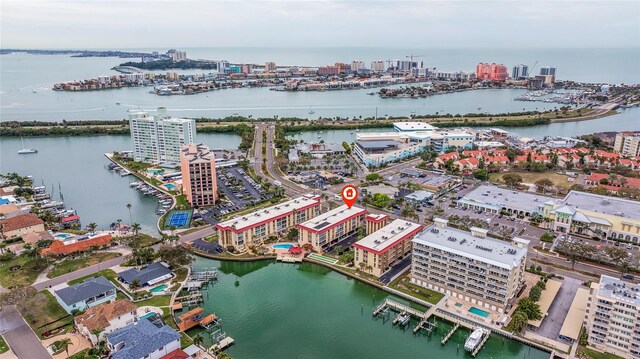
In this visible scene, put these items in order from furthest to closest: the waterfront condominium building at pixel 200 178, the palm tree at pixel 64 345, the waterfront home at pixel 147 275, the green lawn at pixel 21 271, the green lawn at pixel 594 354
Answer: the waterfront condominium building at pixel 200 178, the green lawn at pixel 21 271, the waterfront home at pixel 147 275, the green lawn at pixel 594 354, the palm tree at pixel 64 345

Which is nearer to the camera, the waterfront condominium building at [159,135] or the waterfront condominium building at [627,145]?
the waterfront condominium building at [159,135]

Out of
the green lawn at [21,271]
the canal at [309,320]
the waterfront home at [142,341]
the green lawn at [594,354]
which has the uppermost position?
the waterfront home at [142,341]

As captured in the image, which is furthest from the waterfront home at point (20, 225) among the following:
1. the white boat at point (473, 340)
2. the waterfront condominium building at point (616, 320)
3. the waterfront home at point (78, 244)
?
the waterfront condominium building at point (616, 320)

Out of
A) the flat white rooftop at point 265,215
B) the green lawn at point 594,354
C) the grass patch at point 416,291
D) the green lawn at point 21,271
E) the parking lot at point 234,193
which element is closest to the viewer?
the green lawn at point 594,354

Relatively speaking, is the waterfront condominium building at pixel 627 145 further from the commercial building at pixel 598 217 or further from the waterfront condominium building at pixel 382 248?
the waterfront condominium building at pixel 382 248

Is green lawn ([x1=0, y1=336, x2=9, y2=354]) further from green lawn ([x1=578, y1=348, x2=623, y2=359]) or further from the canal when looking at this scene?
green lawn ([x1=578, y1=348, x2=623, y2=359])

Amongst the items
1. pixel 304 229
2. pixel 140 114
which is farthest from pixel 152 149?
pixel 304 229

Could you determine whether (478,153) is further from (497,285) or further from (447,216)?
(497,285)
